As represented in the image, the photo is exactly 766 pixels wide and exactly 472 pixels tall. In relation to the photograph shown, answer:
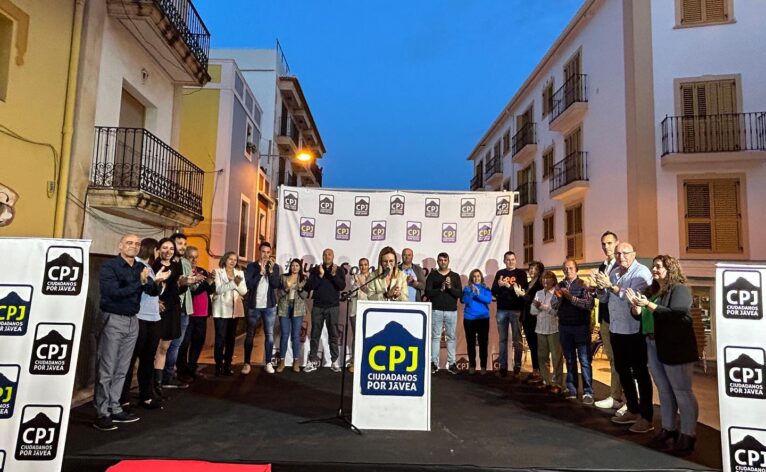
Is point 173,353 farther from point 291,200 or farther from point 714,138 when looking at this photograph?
point 714,138

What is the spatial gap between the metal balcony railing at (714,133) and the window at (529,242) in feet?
21.8

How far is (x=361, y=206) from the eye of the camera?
7.38 metres

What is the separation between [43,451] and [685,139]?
477 inches

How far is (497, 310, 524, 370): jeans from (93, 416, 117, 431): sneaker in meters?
4.57

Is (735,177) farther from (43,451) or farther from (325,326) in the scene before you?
(43,451)

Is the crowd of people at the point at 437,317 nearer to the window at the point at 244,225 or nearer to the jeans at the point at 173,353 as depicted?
the jeans at the point at 173,353

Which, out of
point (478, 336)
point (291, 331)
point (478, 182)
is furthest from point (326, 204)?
point (478, 182)

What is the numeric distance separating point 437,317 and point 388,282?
1.05 m

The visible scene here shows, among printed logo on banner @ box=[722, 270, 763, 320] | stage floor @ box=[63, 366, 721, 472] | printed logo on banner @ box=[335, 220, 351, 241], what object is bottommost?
stage floor @ box=[63, 366, 721, 472]

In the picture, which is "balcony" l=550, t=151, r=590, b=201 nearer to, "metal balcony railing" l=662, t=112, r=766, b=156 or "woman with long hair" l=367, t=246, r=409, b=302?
"metal balcony railing" l=662, t=112, r=766, b=156

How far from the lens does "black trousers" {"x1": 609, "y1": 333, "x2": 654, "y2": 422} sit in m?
3.96

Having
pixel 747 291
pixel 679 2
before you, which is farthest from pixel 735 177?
pixel 747 291

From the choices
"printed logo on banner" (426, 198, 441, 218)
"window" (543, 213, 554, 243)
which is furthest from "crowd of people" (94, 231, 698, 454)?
"window" (543, 213, 554, 243)

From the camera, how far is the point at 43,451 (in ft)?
9.53
